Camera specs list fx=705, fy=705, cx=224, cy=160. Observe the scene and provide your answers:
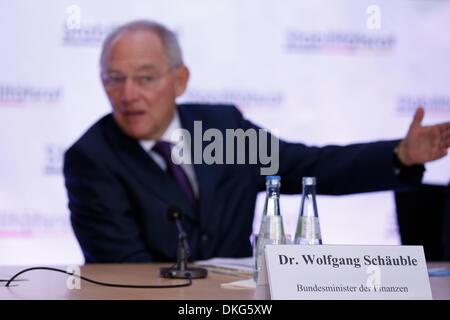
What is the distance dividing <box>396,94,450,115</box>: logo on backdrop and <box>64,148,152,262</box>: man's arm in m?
1.50

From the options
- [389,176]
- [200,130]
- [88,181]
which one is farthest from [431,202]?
[88,181]

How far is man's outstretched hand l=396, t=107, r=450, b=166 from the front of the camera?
2.34 meters

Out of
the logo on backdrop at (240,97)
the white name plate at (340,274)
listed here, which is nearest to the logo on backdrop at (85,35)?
the logo on backdrop at (240,97)

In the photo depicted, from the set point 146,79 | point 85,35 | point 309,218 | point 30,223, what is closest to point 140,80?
point 146,79

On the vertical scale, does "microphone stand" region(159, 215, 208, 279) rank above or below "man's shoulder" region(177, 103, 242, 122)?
below

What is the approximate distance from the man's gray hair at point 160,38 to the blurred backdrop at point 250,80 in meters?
0.13

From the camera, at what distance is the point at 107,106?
123 inches

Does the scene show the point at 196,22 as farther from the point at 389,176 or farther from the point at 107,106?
the point at 389,176

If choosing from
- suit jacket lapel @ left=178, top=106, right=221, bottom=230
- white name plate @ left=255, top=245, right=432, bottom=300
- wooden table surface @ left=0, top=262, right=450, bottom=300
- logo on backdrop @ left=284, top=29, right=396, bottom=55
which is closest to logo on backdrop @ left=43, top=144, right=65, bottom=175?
suit jacket lapel @ left=178, top=106, right=221, bottom=230

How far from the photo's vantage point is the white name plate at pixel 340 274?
3.80 feet

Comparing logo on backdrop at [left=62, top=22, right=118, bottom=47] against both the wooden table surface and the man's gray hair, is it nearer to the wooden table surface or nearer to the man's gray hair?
the man's gray hair

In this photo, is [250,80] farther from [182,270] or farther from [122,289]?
[122,289]

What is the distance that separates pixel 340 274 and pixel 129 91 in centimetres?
189
